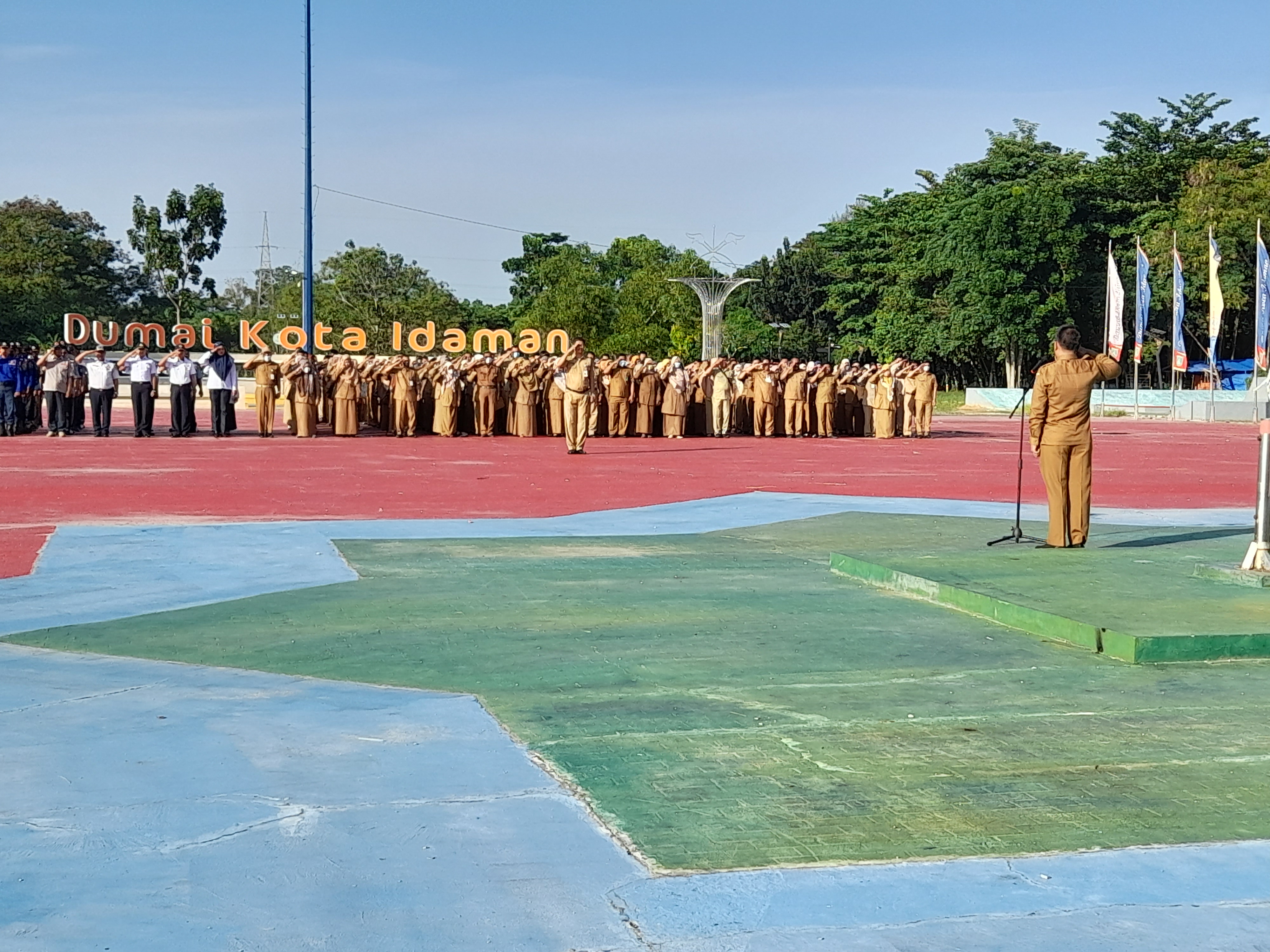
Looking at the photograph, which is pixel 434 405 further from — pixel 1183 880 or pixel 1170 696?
pixel 1183 880

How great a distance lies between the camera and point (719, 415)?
32719 millimetres

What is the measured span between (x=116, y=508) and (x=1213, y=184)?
55334mm

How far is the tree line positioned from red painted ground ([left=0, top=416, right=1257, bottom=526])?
31447 mm

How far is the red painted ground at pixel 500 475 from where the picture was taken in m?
15.5

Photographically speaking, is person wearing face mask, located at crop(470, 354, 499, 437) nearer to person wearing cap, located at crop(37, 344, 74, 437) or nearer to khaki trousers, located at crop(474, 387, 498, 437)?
khaki trousers, located at crop(474, 387, 498, 437)

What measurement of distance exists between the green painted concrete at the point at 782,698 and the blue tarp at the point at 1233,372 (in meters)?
56.0

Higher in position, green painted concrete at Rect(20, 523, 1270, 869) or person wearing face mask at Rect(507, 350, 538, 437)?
person wearing face mask at Rect(507, 350, 538, 437)

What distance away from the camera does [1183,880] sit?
4301mm

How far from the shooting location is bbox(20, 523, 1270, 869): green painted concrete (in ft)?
15.9

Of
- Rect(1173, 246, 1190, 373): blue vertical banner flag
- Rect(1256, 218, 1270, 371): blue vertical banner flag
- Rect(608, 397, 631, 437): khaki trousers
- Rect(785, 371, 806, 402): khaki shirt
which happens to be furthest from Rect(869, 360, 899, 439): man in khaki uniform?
Rect(1173, 246, 1190, 373): blue vertical banner flag

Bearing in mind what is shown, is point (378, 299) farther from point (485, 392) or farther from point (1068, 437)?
point (1068, 437)

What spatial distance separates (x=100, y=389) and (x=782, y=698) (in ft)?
77.7

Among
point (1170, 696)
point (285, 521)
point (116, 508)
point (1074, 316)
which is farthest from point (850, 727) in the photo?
point (1074, 316)

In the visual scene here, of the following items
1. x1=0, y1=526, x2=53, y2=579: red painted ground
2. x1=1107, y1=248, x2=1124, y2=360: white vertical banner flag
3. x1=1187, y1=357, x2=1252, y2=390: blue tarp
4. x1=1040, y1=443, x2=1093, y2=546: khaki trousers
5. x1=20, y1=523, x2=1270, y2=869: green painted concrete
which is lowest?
x1=20, y1=523, x2=1270, y2=869: green painted concrete
